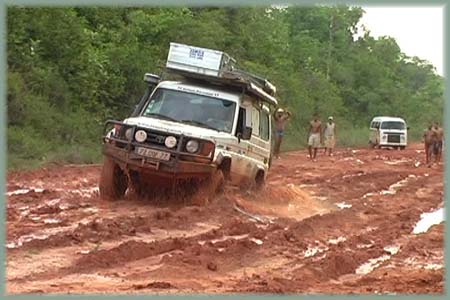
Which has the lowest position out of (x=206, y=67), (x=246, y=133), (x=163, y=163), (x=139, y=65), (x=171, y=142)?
(x=163, y=163)

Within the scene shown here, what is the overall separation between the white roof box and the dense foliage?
1564 mm

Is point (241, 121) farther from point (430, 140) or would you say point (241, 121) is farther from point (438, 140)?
point (438, 140)

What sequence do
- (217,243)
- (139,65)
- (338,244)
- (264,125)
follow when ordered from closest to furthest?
1. (217,243)
2. (338,244)
3. (264,125)
4. (139,65)

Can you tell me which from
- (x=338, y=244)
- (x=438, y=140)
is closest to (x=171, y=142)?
(x=338, y=244)

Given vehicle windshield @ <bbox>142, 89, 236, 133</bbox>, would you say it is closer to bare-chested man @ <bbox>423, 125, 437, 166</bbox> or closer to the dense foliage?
the dense foliage

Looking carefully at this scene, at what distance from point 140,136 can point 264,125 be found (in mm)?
3377

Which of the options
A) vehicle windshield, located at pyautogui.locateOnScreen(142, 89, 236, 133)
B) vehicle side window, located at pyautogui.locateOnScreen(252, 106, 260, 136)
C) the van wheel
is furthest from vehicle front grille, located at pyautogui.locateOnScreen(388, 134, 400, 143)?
the van wheel

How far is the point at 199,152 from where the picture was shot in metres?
10.4

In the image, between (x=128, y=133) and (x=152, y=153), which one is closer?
(x=152, y=153)

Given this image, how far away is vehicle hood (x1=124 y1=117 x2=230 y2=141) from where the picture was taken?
34.5 ft

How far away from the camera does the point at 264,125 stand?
44.0 feet

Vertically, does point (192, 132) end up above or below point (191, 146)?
above

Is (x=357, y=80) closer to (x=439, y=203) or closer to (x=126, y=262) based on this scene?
(x=439, y=203)

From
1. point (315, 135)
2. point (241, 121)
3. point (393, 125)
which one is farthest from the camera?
point (393, 125)
